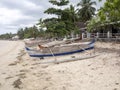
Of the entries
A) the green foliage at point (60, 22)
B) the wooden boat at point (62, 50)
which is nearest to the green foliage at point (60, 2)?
the green foliage at point (60, 22)

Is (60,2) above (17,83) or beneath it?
above

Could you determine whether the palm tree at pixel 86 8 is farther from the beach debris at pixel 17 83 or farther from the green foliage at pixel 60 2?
the beach debris at pixel 17 83

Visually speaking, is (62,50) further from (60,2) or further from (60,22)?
(60,2)

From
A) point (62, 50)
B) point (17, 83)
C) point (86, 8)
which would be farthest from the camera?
point (86, 8)

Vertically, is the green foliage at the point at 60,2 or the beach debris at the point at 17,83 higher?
the green foliage at the point at 60,2

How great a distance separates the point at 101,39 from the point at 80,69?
54.5 ft

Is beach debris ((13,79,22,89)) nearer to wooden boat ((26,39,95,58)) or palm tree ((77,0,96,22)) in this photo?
wooden boat ((26,39,95,58))

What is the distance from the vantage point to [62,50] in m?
20.3

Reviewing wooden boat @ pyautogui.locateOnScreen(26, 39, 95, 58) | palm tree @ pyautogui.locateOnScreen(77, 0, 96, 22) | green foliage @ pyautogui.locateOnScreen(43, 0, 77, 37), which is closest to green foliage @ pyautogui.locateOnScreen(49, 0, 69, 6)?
green foliage @ pyautogui.locateOnScreen(43, 0, 77, 37)

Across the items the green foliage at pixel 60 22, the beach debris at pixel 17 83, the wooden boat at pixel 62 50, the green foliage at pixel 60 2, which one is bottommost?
the beach debris at pixel 17 83

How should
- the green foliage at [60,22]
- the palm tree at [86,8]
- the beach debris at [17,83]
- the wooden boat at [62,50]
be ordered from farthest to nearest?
the palm tree at [86,8] → the green foliage at [60,22] → the wooden boat at [62,50] → the beach debris at [17,83]

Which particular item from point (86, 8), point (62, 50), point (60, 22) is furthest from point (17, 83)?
point (86, 8)

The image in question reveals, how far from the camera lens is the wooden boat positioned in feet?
64.7

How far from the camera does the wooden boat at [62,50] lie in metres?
19.7
